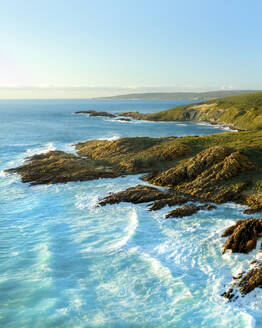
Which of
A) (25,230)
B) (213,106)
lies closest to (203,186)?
(25,230)

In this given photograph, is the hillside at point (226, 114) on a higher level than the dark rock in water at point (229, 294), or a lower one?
higher

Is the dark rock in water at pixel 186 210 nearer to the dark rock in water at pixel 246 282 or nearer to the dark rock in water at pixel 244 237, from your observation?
the dark rock in water at pixel 244 237

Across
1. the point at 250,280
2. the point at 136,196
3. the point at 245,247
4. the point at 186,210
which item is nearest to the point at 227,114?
the point at 136,196

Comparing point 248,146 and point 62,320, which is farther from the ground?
point 248,146

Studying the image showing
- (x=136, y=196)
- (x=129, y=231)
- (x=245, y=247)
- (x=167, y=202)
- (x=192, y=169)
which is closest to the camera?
(x=245, y=247)

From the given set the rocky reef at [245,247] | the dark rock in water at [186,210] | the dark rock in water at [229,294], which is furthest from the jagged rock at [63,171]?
the dark rock in water at [229,294]

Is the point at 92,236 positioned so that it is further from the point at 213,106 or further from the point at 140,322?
the point at 213,106

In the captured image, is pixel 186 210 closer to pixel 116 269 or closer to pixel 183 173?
pixel 183 173

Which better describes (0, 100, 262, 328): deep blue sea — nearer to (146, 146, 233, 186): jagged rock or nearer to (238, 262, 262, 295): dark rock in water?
(238, 262, 262, 295): dark rock in water
